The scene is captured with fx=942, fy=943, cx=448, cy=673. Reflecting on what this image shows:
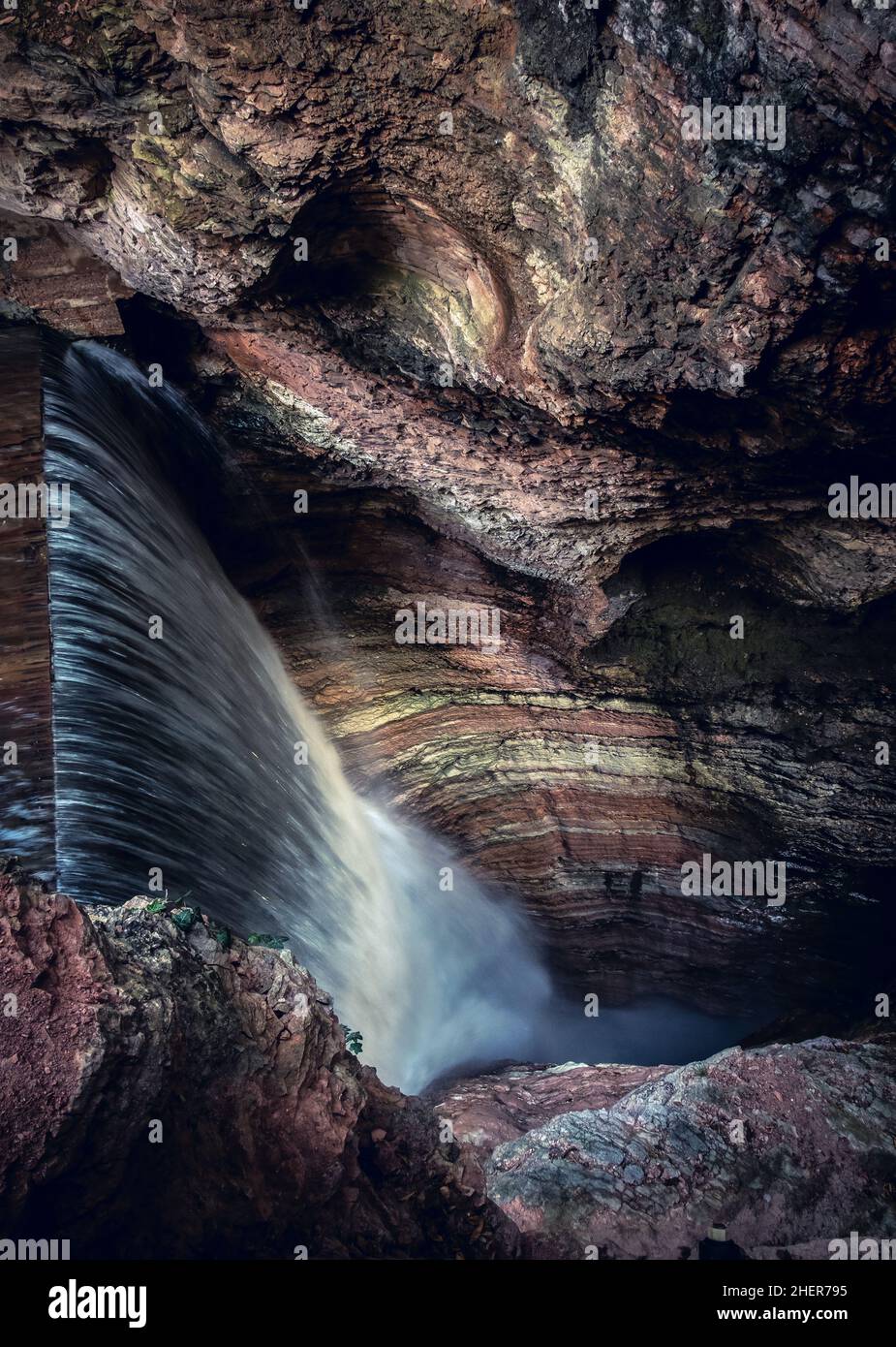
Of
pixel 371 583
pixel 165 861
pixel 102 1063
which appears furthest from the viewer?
pixel 371 583

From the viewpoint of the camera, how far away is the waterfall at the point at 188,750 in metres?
4.84

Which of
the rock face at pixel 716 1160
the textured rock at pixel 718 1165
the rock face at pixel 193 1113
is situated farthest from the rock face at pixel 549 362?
the rock face at pixel 193 1113

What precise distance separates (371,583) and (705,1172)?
16.6 feet

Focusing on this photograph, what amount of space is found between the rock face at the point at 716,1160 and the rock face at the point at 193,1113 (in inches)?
31.4

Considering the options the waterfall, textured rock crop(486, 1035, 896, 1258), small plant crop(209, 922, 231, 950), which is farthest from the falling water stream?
textured rock crop(486, 1035, 896, 1258)

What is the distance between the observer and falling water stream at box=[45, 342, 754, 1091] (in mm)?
4859

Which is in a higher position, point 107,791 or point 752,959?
point 107,791

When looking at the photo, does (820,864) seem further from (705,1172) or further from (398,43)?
(398,43)

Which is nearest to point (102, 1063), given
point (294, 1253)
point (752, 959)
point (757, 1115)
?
point (294, 1253)

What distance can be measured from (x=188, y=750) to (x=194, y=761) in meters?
0.08

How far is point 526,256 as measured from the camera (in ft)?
16.8

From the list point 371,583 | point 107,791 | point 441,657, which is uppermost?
point 371,583

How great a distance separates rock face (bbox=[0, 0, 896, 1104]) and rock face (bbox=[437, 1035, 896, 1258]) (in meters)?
2.70

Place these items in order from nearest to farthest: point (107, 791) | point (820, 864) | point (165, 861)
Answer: point (107, 791) → point (165, 861) → point (820, 864)
